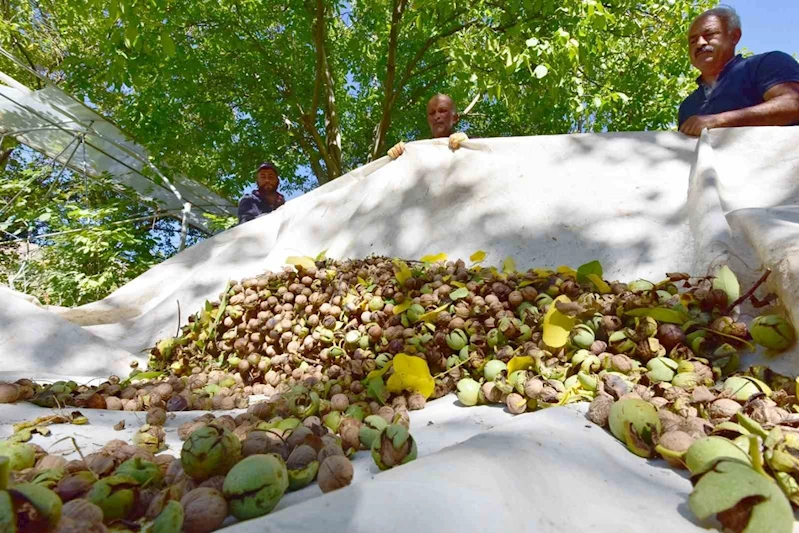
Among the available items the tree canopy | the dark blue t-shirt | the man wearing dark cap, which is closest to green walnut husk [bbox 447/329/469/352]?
the dark blue t-shirt

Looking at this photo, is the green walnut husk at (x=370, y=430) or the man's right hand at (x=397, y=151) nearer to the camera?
the green walnut husk at (x=370, y=430)

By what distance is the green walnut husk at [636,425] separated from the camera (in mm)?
1004

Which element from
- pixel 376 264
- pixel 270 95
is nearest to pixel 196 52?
pixel 270 95

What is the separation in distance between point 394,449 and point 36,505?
0.59m

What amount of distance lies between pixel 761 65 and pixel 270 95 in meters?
7.41

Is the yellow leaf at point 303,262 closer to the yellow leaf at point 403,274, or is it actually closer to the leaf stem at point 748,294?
the yellow leaf at point 403,274

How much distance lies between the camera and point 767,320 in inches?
50.8

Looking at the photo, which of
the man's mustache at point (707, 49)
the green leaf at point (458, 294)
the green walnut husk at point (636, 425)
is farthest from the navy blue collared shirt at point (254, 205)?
the green walnut husk at point (636, 425)

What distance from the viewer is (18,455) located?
0.99m

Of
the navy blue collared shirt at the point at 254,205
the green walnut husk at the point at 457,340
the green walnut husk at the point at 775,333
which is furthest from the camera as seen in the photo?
the navy blue collared shirt at the point at 254,205

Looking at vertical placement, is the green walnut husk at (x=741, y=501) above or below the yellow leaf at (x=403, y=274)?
below

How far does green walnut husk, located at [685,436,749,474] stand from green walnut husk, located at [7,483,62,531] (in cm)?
102

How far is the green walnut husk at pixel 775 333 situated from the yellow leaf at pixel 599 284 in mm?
470

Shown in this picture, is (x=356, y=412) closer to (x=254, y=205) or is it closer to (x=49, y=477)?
(x=49, y=477)
